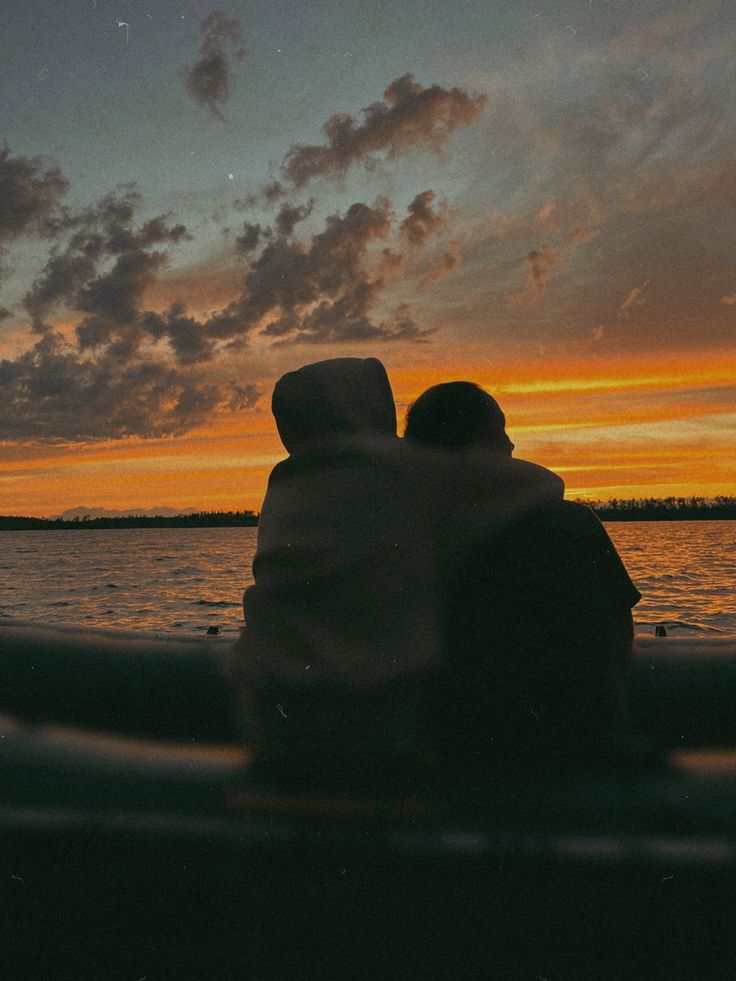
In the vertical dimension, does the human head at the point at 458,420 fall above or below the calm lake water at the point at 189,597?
above

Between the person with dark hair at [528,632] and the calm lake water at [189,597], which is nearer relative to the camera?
the person with dark hair at [528,632]

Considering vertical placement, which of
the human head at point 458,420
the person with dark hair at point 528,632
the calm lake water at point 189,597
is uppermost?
the human head at point 458,420

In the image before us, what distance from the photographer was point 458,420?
1.68 m

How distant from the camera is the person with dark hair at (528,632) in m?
1.59

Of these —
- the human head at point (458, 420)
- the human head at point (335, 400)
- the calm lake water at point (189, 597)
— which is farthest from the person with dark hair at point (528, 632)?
the calm lake water at point (189, 597)

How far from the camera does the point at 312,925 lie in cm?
160

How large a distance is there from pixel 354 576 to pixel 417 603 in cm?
13

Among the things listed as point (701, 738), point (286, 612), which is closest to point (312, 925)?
point (286, 612)

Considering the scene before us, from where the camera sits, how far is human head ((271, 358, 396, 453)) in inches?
62.5

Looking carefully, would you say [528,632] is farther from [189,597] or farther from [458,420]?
[189,597]

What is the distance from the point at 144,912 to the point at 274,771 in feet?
1.30

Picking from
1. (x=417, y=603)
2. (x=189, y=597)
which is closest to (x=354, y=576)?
(x=417, y=603)

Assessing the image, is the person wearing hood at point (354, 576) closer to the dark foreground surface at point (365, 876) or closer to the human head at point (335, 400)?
the human head at point (335, 400)

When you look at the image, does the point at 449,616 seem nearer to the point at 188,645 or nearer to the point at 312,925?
the point at 312,925
